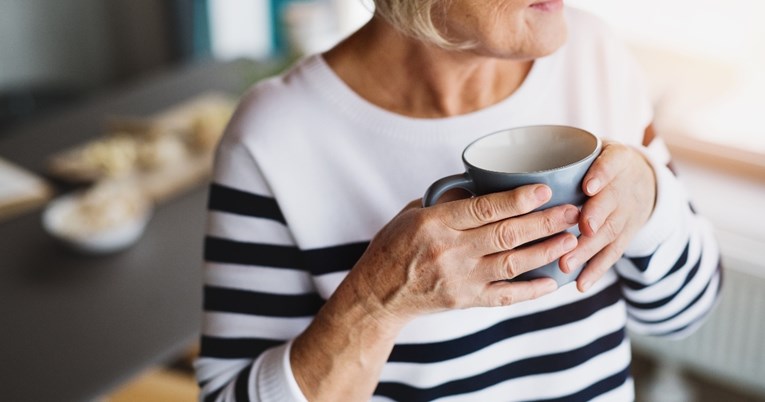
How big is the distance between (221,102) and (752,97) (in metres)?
1.45

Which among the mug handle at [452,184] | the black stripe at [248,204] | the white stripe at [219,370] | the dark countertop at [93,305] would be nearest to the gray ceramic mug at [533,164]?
the mug handle at [452,184]

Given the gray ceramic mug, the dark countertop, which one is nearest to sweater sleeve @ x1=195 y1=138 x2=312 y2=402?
the gray ceramic mug

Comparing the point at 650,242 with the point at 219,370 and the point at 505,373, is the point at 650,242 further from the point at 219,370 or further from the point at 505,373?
the point at 219,370

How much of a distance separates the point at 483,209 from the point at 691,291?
419 millimetres

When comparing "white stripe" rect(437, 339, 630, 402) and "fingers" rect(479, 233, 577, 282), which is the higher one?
"fingers" rect(479, 233, 577, 282)

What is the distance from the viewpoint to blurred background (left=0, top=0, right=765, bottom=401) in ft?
4.58

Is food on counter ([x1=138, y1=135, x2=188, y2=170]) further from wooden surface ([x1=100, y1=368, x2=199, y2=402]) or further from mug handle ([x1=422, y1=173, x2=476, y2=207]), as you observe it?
mug handle ([x1=422, y1=173, x2=476, y2=207])

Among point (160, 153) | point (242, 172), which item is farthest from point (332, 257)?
point (160, 153)

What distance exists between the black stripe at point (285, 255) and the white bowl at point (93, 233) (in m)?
0.77

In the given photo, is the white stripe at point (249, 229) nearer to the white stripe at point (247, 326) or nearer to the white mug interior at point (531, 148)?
the white stripe at point (247, 326)

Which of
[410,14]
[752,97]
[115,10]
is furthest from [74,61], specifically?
[410,14]

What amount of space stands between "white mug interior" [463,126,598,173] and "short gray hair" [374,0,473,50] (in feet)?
0.44

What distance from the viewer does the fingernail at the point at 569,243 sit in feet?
2.20

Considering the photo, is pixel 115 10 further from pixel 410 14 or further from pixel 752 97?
pixel 410 14
